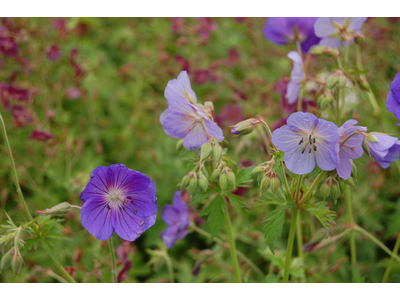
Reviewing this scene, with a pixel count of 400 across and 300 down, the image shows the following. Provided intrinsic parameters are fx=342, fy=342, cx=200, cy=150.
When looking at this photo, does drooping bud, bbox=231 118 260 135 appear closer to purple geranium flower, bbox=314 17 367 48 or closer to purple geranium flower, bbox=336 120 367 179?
purple geranium flower, bbox=336 120 367 179

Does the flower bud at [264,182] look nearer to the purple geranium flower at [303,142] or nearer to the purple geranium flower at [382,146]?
the purple geranium flower at [303,142]

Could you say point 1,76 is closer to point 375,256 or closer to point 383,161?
point 383,161

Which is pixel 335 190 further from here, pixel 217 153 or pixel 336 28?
pixel 336 28

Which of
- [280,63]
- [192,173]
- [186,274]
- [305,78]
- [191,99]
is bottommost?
[186,274]

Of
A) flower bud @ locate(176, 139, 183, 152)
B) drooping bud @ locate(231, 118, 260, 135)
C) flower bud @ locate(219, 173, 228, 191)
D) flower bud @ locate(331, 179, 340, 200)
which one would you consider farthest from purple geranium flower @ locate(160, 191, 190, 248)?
flower bud @ locate(331, 179, 340, 200)

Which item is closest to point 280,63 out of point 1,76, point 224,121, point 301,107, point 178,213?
point 224,121

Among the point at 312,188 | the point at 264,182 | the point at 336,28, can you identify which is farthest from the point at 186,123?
the point at 336,28
